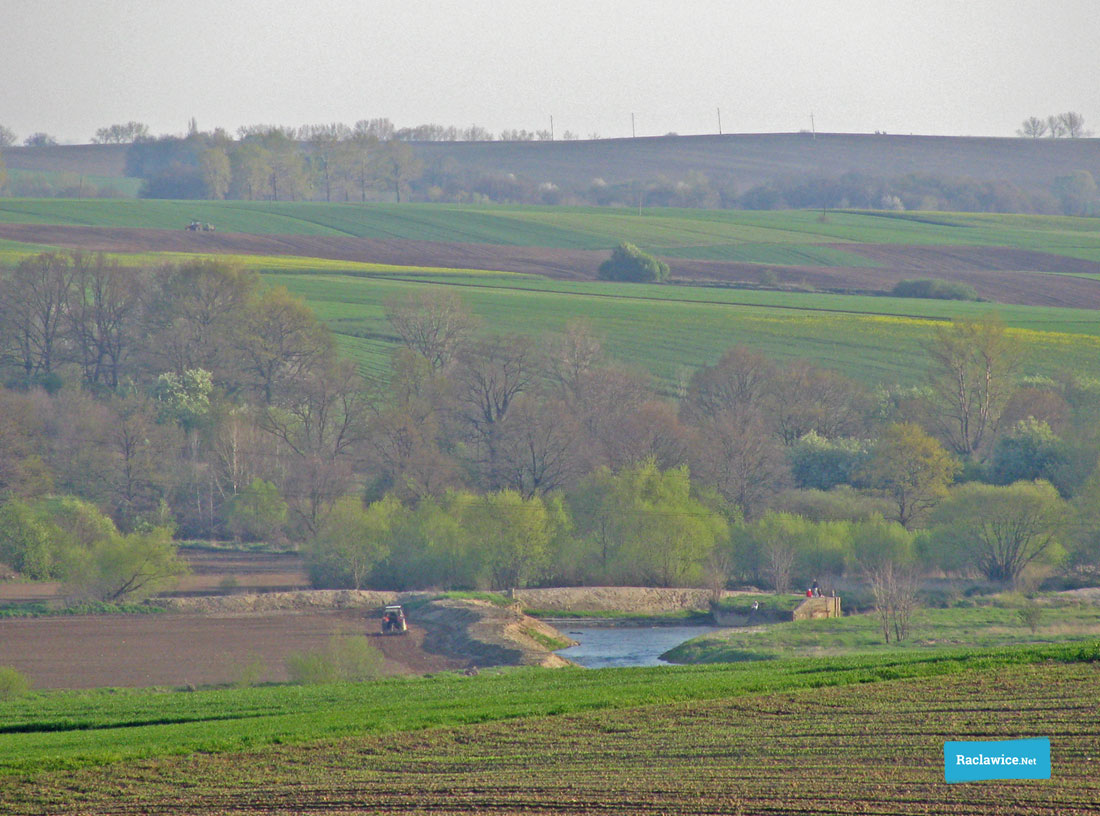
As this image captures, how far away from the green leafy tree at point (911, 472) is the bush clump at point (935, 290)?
3488 centimetres

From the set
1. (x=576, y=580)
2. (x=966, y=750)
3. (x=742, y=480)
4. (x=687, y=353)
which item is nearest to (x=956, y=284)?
(x=687, y=353)

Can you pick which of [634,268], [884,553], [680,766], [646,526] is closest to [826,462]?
[884,553]

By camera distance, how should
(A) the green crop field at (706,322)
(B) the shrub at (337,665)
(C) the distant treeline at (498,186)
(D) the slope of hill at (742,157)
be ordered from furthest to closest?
1. (D) the slope of hill at (742,157)
2. (C) the distant treeline at (498,186)
3. (A) the green crop field at (706,322)
4. (B) the shrub at (337,665)

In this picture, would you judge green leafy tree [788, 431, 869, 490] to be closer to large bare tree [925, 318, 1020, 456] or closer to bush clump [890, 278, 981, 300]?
large bare tree [925, 318, 1020, 456]

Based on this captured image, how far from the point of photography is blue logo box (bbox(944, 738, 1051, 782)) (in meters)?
15.4

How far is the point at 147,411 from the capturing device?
6206cm

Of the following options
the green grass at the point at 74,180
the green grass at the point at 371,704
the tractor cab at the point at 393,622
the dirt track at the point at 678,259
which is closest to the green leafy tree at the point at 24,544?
the tractor cab at the point at 393,622

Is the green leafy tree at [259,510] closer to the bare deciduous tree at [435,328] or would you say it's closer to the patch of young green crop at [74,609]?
the patch of young green crop at [74,609]

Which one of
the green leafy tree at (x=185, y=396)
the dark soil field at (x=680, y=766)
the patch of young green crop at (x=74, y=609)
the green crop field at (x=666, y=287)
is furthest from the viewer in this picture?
the green crop field at (x=666, y=287)

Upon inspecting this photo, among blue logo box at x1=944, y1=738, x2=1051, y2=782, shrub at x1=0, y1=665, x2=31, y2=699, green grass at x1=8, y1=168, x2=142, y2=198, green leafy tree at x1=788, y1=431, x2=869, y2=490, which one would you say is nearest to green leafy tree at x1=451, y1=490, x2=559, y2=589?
green leafy tree at x1=788, y1=431, x2=869, y2=490

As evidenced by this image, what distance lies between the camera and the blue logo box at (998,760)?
15.4 m

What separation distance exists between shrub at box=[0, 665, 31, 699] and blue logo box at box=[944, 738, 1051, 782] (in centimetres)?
2364

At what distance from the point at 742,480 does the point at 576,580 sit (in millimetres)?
10358

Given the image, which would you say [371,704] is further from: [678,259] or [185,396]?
[678,259]
